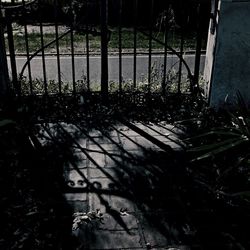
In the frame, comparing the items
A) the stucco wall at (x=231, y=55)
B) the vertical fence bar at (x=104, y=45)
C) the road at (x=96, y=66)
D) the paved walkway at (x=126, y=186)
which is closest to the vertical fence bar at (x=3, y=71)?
the paved walkway at (x=126, y=186)

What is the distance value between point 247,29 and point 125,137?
204 centimetres

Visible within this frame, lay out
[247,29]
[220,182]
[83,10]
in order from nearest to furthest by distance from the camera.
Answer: [220,182] → [247,29] → [83,10]

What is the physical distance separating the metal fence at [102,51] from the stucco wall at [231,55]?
36cm

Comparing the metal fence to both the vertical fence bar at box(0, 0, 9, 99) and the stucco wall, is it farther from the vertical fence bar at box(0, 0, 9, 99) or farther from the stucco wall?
the stucco wall

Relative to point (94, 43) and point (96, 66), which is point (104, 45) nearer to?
point (96, 66)

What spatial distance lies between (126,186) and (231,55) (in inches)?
93.9

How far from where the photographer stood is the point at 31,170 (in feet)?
15.3

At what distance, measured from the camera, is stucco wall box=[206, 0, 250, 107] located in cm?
545

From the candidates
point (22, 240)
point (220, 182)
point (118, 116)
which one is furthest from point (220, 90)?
point (22, 240)

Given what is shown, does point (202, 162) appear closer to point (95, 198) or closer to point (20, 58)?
point (95, 198)

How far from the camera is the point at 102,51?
19.7 ft

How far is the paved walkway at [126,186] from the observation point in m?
3.71

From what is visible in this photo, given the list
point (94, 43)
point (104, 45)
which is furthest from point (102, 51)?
point (94, 43)

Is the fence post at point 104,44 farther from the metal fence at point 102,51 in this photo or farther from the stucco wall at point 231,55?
the stucco wall at point 231,55
